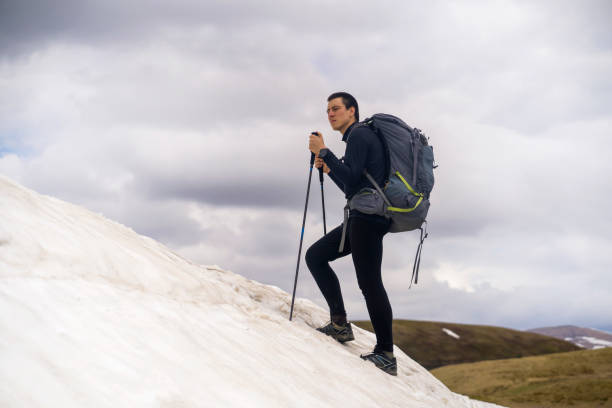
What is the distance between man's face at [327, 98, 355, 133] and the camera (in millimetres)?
7074

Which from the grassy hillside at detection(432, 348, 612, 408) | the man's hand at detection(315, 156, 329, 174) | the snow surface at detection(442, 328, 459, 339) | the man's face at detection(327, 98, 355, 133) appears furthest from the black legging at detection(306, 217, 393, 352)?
the snow surface at detection(442, 328, 459, 339)

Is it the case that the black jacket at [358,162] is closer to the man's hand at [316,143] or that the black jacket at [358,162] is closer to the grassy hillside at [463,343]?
the man's hand at [316,143]

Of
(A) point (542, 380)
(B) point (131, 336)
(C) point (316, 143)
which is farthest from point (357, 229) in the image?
(A) point (542, 380)

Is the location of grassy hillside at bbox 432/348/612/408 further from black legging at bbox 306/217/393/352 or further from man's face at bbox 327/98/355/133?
man's face at bbox 327/98/355/133

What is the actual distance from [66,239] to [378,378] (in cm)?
412

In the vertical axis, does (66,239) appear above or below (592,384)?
above

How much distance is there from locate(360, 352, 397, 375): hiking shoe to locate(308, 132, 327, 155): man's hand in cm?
295

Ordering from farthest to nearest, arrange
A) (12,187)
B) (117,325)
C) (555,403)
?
1. (555,403)
2. (12,187)
3. (117,325)

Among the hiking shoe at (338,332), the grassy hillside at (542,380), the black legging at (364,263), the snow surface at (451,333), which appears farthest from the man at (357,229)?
the snow surface at (451,333)

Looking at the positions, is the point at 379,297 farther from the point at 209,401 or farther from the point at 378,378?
the point at 209,401

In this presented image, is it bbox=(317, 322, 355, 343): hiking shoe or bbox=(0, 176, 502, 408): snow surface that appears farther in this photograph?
bbox=(317, 322, 355, 343): hiking shoe

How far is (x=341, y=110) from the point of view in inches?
279

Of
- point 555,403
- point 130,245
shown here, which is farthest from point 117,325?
point 555,403

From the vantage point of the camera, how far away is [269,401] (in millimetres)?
4406
